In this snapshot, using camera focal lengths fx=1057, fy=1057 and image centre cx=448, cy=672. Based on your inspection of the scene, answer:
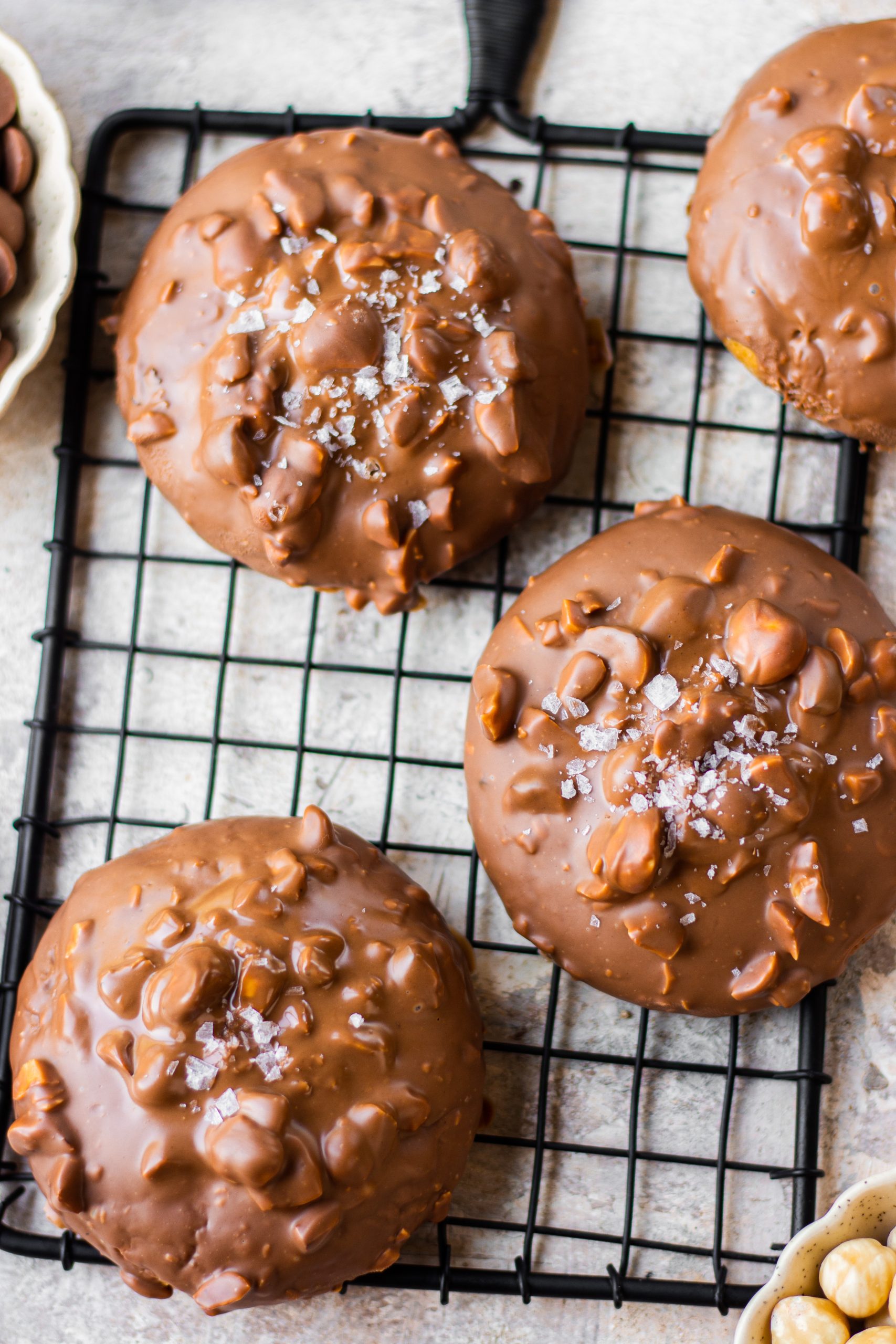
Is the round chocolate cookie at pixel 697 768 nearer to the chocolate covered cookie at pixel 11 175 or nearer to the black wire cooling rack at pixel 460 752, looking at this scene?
the black wire cooling rack at pixel 460 752

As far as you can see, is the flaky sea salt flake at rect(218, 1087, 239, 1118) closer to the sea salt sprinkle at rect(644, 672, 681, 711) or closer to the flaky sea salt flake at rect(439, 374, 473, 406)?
the sea salt sprinkle at rect(644, 672, 681, 711)

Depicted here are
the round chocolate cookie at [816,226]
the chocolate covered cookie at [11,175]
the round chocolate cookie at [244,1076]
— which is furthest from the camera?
the chocolate covered cookie at [11,175]

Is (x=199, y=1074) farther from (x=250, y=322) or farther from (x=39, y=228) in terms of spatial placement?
(x=39, y=228)

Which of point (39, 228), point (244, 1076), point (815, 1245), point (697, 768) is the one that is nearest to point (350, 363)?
point (39, 228)

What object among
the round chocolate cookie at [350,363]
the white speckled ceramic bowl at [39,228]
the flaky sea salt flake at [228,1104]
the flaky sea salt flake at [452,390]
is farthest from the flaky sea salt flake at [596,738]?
the white speckled ceramic bowl at [39,228]

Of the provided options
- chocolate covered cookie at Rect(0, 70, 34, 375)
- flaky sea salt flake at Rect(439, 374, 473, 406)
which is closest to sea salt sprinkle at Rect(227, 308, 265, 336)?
flaky sea salt flake at Rect(439, 374, 473, 406)

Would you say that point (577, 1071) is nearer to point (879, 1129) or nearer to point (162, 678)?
point (879, 1129)

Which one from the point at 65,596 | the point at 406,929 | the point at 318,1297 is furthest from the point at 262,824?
the point at 318,1297
